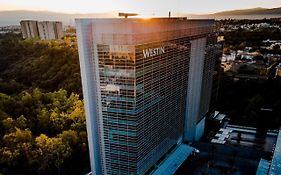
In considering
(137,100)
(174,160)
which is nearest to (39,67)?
(174,160)

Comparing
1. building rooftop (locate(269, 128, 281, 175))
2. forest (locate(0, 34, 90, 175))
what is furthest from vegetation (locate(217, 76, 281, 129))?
forest (locate(0, 34, 90, 175))

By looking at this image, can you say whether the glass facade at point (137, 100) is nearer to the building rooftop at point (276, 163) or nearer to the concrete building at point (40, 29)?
the building rooftop at point (276, 163)

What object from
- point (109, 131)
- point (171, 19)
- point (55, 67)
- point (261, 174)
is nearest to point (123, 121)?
point (109, 131)

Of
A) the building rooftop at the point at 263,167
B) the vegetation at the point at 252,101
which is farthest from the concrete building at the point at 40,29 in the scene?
the building rooftop at the point at 263,167

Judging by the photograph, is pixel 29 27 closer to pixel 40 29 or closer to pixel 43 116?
pixel 40 29

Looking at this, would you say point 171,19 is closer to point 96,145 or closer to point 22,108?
point 96,145

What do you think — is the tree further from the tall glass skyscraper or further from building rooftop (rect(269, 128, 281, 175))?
building rooftop (rect(269, 128, 281, 175))

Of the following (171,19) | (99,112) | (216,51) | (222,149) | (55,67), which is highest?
(171,19)
